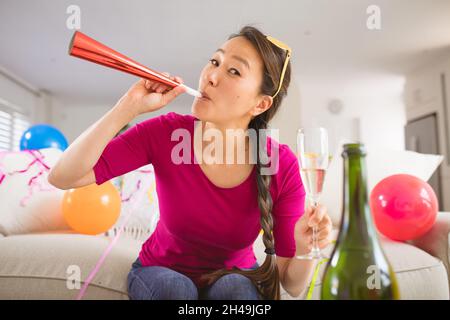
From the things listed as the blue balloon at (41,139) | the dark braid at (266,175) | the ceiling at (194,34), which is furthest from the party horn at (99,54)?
the blue balloon at (41,139)

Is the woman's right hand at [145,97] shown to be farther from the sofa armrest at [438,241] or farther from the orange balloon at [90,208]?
the sofa armrest at [438,241]

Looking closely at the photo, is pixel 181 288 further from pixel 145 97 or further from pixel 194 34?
pixel 194 34

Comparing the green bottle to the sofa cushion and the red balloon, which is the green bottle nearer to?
the sofa cushion

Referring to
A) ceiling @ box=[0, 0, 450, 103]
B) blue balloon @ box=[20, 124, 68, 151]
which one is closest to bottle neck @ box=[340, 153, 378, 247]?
ceiling @ box=[0, 0, 450, 103]

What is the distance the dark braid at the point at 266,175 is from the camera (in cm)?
76

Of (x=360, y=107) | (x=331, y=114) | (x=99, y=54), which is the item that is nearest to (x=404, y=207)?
(x=99, y=54)

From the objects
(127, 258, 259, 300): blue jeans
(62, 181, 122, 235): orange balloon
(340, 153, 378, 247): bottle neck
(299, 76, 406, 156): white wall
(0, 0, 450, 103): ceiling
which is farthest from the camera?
(299, 76, 406, 156): white wall

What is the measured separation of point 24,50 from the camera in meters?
2.79

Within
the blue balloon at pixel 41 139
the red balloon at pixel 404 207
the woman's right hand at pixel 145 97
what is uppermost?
the blue balloon at pixel 41 139

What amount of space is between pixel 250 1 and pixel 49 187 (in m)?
1.57

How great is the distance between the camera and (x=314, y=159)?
603mm

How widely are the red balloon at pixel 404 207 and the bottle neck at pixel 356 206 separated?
3.13 feet

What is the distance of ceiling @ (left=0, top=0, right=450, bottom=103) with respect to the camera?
6.50 feet

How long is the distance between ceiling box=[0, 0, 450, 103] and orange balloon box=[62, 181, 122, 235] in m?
0.56
